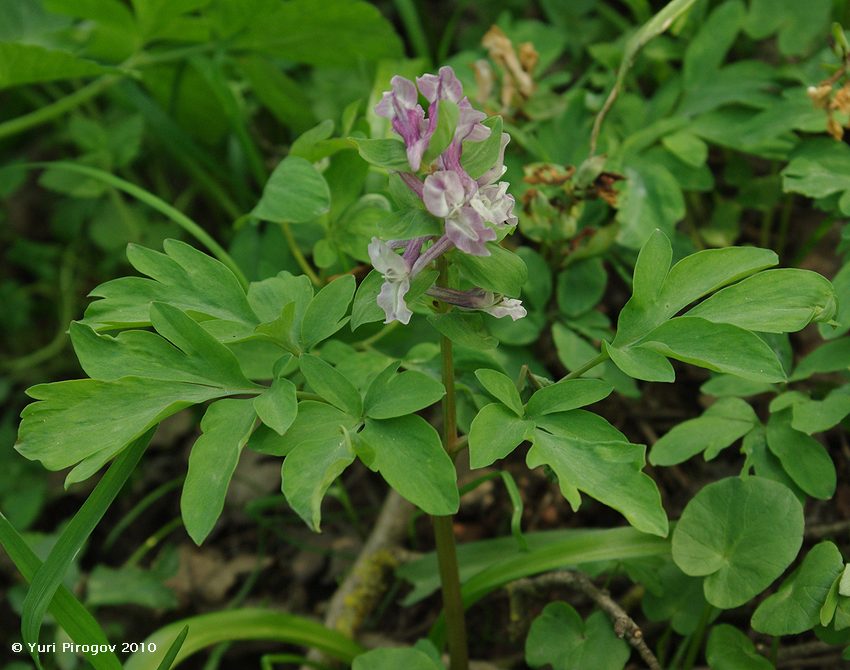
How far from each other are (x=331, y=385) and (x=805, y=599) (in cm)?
74

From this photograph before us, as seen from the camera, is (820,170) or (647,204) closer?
(820,170)

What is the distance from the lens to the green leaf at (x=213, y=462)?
1011 mm

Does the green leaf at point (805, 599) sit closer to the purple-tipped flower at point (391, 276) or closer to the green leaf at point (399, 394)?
the green leaf at point (399, 394)

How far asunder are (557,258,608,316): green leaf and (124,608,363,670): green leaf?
77 cm

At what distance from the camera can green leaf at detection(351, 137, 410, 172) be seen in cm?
101

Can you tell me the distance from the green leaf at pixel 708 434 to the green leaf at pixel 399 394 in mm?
467

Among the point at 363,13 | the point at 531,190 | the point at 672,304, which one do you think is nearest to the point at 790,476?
the point at 672,304

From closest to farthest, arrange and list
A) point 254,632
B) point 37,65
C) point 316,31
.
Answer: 1. point 254,632
2. point 37,65
3. point 316,31

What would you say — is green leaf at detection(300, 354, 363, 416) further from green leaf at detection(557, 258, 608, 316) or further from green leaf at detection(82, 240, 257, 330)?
green leaf at detection(557, 258, 608, 316)

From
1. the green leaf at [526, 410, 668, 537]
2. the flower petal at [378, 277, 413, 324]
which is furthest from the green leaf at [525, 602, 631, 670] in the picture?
the flower petal at [378, 277, 413, 324]

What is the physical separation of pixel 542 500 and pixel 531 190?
2.23 ft

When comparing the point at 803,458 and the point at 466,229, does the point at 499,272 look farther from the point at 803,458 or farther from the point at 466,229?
the point at 803,458

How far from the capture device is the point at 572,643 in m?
1.31

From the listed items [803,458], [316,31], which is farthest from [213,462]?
[316,31]
